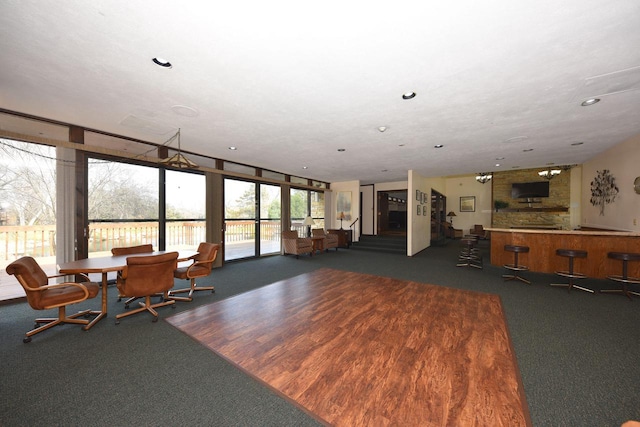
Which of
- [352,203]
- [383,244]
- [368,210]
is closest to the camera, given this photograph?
[383,244]

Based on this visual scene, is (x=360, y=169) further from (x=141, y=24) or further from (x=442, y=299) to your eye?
(x=141, y=24)

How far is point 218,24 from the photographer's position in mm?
1780

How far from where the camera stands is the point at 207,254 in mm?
3979

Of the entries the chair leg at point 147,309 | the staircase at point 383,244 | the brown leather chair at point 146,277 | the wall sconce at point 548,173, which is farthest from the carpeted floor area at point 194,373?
the wall sconce at point 548,173

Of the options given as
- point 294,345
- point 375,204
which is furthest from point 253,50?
point 375,204

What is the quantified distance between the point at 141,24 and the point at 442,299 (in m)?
4.85

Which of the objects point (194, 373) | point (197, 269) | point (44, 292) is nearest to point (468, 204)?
point (197, 269)

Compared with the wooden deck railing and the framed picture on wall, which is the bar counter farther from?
the wooden deck railing

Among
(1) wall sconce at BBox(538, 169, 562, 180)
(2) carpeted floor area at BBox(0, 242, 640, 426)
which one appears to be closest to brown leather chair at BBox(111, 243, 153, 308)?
(2) carpeted floor area at BBox(0, 242, 640, 426)

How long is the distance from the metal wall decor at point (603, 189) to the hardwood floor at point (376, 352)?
4275 mm

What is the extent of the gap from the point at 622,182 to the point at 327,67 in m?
6.62

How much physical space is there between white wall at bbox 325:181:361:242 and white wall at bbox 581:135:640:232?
665 cm

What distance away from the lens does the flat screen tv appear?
8.93 m

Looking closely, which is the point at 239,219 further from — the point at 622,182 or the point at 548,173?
the point at 548,173
